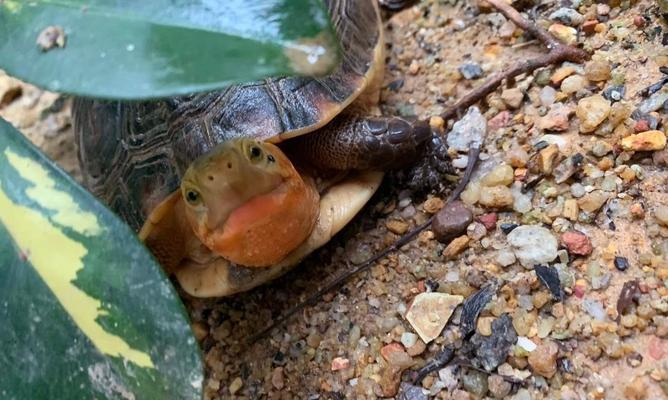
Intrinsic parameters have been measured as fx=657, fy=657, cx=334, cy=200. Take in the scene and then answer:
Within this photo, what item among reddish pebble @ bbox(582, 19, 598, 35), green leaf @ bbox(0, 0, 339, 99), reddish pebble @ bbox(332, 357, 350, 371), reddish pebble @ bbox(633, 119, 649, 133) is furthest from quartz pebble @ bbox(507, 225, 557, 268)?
green leaf @ bbox(0, 0, 339, 99)

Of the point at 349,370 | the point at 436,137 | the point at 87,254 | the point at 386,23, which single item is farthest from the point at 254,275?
the point at 386,23

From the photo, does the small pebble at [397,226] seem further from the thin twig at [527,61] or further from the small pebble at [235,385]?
the small pebble at [235,385]

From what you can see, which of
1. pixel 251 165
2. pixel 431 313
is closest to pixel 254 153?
pixel 251 165

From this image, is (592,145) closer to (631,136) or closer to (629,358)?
(631,136)

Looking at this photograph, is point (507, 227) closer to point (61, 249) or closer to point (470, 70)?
point (470, 70)

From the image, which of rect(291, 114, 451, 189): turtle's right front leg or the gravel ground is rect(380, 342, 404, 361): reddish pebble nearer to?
the gravel ground

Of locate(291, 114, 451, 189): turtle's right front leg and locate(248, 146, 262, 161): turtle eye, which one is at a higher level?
locate(248, 146, 262, 161): turtle eye
